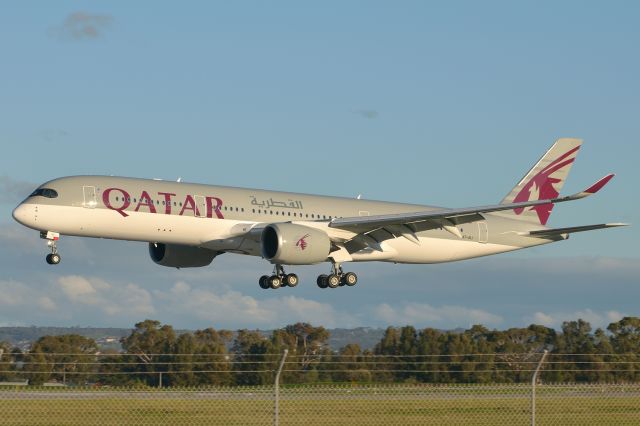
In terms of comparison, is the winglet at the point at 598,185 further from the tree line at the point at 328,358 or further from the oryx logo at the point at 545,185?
the oryx logo at the point at 545,185

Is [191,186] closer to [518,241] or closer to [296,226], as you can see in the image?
[296,226]

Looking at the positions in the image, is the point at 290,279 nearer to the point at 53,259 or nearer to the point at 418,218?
the point at 418,218

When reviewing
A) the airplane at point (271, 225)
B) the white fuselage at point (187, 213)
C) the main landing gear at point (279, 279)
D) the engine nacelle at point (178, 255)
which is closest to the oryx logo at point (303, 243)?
the airplane at point (271, 225)

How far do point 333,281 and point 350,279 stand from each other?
912 mm

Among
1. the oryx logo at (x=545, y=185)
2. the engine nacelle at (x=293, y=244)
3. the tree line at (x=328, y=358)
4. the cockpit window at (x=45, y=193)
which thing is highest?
the oryx logo at (x=545, y=185)

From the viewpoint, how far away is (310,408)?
89.9 ft

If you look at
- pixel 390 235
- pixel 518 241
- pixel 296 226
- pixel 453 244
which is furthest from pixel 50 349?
pixel 518 241

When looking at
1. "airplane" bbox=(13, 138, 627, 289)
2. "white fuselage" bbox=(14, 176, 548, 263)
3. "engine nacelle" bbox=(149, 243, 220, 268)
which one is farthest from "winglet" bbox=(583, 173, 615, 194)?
"engine nacelle" bbox=(149, 243, 220, 268)

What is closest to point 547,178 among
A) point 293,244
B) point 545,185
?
point 545,185

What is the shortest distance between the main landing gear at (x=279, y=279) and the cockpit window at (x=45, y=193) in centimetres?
1006

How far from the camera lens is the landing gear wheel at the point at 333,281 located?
4838 centimetres

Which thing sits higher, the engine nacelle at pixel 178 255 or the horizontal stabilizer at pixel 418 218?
the horizontal stabilizer at pixel 418 218

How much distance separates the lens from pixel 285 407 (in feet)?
89.9

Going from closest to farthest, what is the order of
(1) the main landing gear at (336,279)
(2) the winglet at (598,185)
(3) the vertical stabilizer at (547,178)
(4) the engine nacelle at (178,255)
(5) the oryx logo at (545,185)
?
(2) the winglet at (598,185) → (1) the main landing gear at (336,279) → (4) the engine nacelle at (178,255) → (3) the vertical stabilizer at (547,178) → (5) the oryx logo at (545,185)
